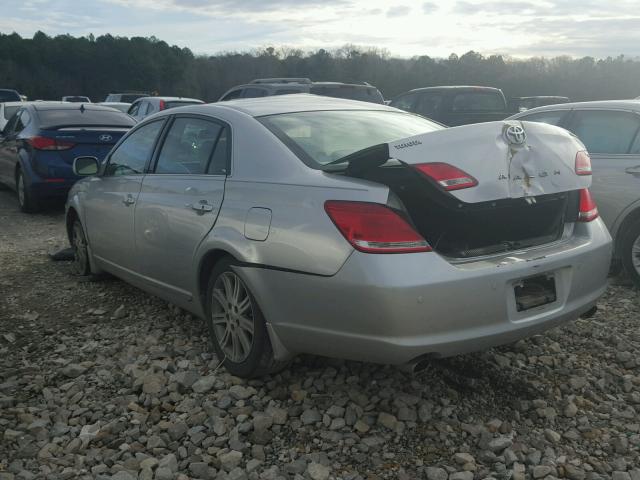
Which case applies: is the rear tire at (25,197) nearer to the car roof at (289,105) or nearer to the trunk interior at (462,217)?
the car roof at (289,105)

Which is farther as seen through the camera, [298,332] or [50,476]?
[298,332]

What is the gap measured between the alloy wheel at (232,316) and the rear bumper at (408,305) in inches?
9.3

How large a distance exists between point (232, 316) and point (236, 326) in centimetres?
6

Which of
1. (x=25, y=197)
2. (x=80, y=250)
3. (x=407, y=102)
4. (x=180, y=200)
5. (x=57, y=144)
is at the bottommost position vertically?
(x=25, y=197)

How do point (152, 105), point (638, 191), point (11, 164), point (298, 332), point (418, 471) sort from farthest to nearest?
point (152, 105) < point (11, 164) < point (638, 191) < point (298, 332) < point (418, 471)

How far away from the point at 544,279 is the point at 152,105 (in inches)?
557

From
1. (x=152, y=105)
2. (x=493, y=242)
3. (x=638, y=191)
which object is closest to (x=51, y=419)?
(x=493, y=242)

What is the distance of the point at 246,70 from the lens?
5103 cm

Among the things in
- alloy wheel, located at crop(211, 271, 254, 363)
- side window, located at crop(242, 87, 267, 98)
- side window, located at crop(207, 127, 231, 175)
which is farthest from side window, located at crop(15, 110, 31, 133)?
alloy wheel, located at crop(211, 271, 254, 363)

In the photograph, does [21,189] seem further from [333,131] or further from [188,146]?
[333,131]

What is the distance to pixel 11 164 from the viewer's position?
9.97 meters

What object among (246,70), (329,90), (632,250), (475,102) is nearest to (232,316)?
(632,250)

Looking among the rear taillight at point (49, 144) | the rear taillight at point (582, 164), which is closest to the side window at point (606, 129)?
the rear taillight at point (582, 164)

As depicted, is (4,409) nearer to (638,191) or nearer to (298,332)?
(298,332)
